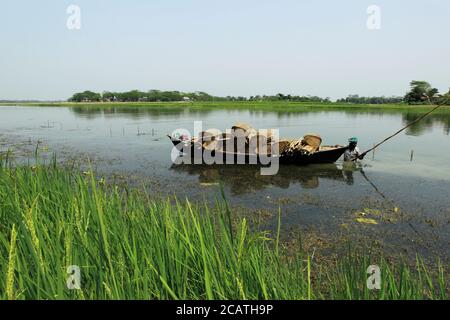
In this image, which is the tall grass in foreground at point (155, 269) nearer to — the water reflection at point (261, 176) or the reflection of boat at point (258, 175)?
the water reflection at point (261, 176)

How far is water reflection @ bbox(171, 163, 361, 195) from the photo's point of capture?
13180 mm

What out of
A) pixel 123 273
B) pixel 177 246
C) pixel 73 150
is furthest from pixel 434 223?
pixel 73 150

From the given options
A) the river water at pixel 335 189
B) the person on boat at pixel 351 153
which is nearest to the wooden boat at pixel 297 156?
the person on boat at pixel 351 153

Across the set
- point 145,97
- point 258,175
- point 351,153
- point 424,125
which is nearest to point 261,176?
point 258,175

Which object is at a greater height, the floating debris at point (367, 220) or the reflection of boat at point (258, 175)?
the reflection of boat at point (258, 175)

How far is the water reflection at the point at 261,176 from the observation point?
13.2 m

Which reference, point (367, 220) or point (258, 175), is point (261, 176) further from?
point (367, 220)

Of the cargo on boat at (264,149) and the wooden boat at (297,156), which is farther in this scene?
the cargo on boat at (264,149)

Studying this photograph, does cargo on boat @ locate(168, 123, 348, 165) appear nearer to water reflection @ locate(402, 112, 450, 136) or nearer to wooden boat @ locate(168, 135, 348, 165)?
wooden boat @ locate(168, 135, 348, 165)

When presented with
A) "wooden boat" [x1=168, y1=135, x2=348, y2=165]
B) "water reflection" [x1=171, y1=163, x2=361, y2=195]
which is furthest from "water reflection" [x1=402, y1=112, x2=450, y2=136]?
"water reflection" [x1=171, y1=163, x2=361, y2=195]

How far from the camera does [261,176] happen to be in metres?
14.8
